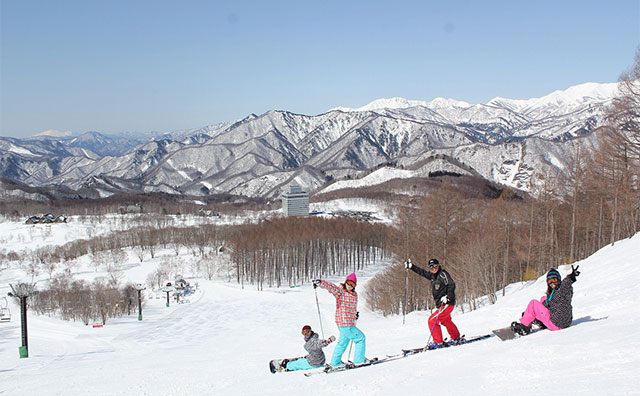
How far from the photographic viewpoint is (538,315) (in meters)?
10.4

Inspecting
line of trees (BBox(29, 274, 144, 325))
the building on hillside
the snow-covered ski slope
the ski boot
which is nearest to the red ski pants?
the snow-covered ski slope

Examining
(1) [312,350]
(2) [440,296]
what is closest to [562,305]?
(2) [440,296]

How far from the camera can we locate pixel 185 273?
287 feet

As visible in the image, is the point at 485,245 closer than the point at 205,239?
Yes

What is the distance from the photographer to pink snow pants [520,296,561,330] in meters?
10.3

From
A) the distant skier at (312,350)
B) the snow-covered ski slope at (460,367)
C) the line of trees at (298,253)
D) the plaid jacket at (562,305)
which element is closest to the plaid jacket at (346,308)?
the distant skier at (312,350)

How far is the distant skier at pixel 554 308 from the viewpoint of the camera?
33.1ft

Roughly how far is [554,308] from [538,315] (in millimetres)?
410

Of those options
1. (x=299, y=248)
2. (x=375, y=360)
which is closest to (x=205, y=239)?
(x=299, y=248)

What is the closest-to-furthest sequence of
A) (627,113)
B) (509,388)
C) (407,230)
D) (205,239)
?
(509,388)
(627,113)
(407,230)
(205,239)

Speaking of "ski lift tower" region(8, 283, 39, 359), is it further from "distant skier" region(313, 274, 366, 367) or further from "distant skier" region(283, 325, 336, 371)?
"distant skier" region(313, 274, 366, 367)

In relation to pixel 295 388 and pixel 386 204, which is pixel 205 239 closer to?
pixel 386 204

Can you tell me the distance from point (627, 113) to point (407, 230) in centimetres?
1727

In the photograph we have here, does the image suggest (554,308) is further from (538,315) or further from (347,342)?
(347,342)
